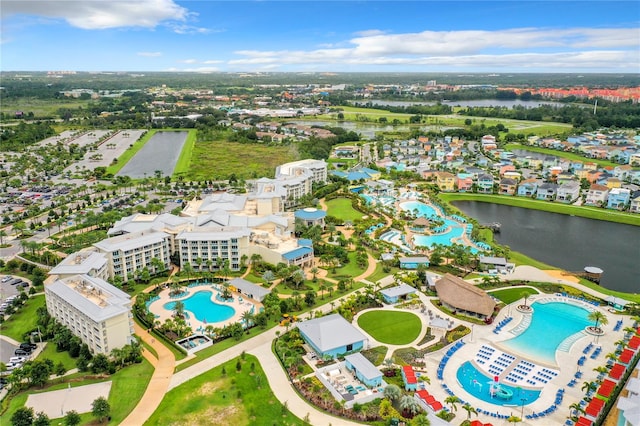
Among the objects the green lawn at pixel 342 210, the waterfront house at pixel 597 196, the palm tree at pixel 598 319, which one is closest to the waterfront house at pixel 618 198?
the waterfront house at pixel 597 196

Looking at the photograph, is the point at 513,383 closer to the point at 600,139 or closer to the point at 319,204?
Result: the point at 319,204

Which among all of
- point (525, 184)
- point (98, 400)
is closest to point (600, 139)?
point (525, 184)

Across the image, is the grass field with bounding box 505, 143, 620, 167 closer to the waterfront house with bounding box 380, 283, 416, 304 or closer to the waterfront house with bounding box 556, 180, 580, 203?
the waterfront house with bounding box 556, 180, 580, 203

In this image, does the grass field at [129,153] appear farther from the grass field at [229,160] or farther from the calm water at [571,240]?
the calm water at [571,240]

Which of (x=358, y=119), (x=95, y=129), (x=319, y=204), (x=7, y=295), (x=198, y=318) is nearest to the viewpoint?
(x=198, y=318)

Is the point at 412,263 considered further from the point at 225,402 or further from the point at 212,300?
the point at 225,402

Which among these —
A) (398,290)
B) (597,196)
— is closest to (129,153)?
(398,290)
